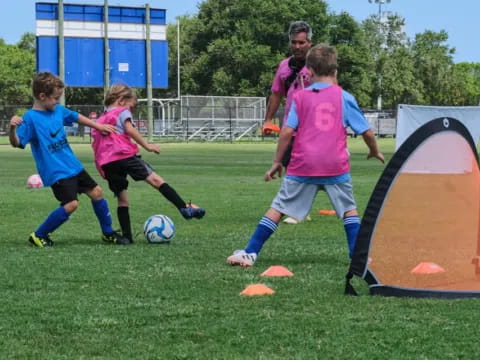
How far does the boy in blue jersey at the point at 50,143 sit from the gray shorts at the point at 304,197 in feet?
6.84

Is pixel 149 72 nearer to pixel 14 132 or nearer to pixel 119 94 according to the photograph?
pixel 119 94

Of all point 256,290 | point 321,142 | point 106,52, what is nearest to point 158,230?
point 321,142

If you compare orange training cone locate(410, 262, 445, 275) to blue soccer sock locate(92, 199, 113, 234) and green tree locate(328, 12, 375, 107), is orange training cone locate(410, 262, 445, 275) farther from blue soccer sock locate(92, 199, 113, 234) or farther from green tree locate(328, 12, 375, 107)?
green tree locate(328, 12, 375, 107)

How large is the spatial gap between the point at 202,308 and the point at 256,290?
530mm

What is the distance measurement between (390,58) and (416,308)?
81283mm

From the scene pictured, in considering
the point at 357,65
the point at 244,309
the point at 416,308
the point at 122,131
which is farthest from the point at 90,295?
the point at 357,65

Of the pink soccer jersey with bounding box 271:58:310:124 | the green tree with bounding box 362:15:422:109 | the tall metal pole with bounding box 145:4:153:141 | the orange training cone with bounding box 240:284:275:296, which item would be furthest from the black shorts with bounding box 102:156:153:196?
the green tree with bounding box 362:15:422:109

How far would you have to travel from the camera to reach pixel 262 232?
241 inches

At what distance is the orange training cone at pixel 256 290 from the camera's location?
16.4ft

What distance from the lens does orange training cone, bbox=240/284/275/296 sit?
4.98 m

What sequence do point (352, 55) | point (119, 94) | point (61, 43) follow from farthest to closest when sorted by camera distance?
point (352, 55) → point (61, 43) → point (119, 94)

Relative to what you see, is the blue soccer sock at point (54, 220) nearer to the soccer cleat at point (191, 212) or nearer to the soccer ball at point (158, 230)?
the soccer ball at point (158, 230)

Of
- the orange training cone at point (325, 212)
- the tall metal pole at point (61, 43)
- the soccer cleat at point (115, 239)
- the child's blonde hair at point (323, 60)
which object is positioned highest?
the tall metal pole at point (61, 43)

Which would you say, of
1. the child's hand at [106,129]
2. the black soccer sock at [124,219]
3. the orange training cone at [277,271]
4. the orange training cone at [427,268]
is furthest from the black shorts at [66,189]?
the orange training cone at [427,268]
